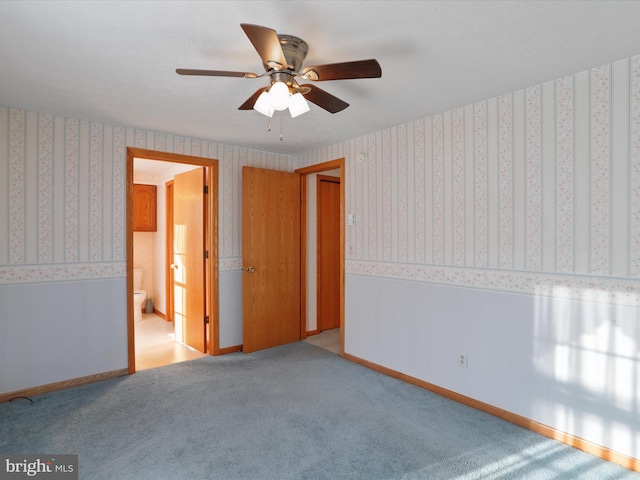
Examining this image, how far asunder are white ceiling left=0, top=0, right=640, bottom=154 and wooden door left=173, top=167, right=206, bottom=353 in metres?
1.37

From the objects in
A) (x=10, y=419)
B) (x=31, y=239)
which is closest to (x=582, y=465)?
(x=10, y=419)

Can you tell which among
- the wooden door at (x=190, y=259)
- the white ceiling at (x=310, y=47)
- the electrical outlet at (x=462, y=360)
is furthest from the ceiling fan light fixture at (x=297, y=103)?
the wooden door at (x=190, y=259)

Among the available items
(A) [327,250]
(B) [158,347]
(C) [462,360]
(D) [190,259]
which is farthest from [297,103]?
(B) [158,347]

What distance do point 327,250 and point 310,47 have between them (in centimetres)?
324

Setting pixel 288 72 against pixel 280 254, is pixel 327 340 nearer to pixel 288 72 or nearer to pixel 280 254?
pixel 280 254

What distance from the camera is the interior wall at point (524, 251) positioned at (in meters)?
2.09

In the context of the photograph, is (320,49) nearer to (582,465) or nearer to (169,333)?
(582,465)

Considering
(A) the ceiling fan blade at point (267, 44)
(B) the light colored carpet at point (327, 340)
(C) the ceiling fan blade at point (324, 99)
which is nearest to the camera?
(A) the ceiling fan blade at point (267, 44)

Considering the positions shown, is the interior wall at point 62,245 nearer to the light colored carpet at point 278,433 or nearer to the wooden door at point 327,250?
the light colored carpet at point 278,433

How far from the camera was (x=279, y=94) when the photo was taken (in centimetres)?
171

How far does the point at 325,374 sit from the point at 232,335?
1268 millimetres

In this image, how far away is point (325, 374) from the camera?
3.39 meters

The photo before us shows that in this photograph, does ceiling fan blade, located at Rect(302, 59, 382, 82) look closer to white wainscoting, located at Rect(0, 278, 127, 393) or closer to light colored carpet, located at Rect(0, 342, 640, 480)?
light colored carpet, located at Rect(0, 342, 640, 480)

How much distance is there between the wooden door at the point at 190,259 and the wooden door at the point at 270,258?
1.59ft
